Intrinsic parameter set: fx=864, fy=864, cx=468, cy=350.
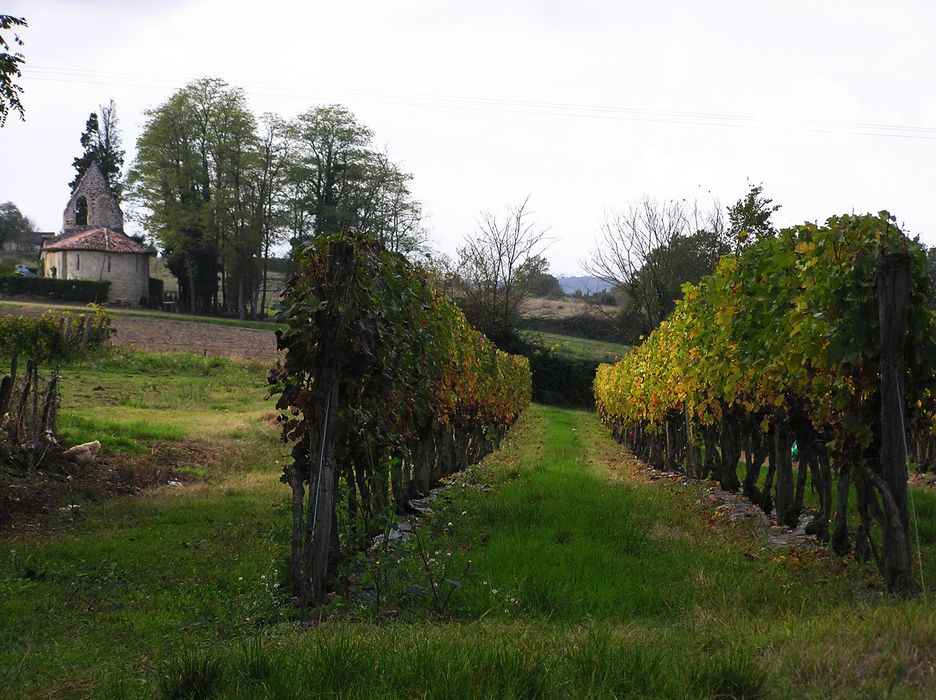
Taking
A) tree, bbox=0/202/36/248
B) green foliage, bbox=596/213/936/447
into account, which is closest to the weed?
green foliage, bbox=596/213/936/447

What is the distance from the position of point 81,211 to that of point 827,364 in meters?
72.2

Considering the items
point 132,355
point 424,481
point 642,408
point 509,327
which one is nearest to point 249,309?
point 509,327

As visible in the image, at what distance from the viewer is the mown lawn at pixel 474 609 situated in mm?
3562

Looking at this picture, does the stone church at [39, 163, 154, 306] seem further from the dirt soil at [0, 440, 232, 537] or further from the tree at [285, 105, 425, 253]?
the dirt soil at [0, 440, 232, 537]

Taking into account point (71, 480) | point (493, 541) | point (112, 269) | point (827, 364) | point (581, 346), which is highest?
point (112, 269)

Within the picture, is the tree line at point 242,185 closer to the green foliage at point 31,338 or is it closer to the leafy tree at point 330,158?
the leafy tree at point 330,158

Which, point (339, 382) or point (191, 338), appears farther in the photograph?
point (191, 338)

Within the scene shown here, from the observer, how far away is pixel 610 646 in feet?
12.7

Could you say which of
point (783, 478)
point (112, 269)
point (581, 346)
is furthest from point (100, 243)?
point (783, 478)

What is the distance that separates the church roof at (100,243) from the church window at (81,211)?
21.9ft

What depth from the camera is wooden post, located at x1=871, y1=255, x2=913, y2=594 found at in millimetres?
5570

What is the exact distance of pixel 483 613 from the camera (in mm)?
5375

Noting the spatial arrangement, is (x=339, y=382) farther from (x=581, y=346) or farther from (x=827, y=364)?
(x=581, y=346)

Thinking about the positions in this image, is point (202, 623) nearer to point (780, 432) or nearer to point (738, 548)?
point (738, 548)
